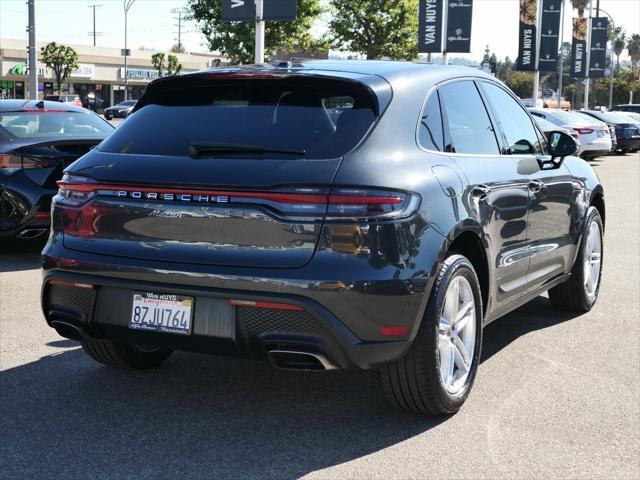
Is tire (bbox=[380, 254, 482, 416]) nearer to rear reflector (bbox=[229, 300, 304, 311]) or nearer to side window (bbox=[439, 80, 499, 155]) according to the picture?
rear reflector (bbox=[229, 300, 304, 311])

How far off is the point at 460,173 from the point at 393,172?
0.68 m

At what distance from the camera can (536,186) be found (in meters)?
5.41

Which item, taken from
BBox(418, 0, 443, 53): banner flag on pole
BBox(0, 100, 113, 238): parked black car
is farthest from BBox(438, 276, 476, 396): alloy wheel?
BBox(418, 0, 443, 53): banner flag on pole

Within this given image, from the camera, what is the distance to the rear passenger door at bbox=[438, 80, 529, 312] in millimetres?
4586

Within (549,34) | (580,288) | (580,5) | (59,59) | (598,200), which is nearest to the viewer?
(580,288)

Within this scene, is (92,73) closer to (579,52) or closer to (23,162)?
(579,52)

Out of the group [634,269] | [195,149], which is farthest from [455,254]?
[634,269]

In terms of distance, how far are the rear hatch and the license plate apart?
18 centimetres

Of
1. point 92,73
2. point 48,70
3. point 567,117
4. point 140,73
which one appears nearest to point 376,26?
point 567,117

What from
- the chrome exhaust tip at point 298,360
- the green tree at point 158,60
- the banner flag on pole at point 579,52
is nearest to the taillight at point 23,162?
the chrome exhaust tip at point 298,360

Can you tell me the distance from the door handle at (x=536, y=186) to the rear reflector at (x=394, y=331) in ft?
6.02

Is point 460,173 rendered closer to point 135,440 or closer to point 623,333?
point 135,440

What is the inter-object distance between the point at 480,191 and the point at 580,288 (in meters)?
2.38

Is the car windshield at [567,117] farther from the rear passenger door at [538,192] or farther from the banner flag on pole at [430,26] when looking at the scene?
the rear passenger door at [538,192]
